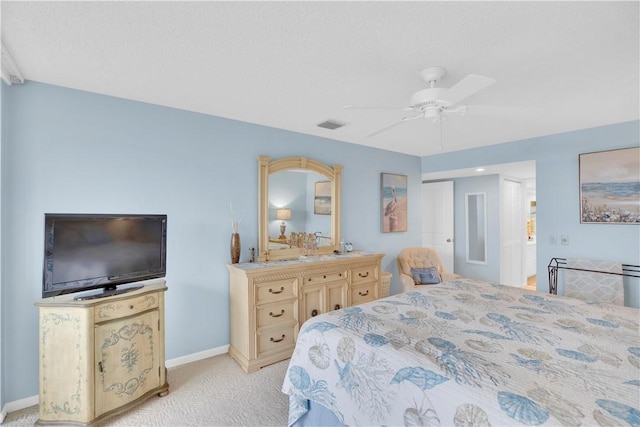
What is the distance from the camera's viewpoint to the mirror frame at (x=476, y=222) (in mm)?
5383

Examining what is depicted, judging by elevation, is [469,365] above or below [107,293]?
below

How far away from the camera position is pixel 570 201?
138 inches

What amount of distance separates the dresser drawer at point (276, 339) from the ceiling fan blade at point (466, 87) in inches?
95.4

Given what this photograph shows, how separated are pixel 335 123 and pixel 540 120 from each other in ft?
7.03

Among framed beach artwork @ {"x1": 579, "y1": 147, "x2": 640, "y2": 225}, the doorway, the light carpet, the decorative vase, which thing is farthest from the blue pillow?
the decorative vase

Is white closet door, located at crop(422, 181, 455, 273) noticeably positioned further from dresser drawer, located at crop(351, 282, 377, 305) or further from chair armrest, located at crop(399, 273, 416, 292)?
dresser drawer, located at crop(351, 282, 377, 305)

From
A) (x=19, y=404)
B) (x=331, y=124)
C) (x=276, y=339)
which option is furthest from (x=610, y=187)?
(x=19, y=404)

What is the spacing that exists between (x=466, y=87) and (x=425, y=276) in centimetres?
305

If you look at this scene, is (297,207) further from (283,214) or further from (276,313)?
(276,313)

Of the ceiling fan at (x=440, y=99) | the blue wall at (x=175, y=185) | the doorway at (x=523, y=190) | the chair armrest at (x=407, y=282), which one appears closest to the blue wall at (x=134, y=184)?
the blue wall at (x=175, y=185)

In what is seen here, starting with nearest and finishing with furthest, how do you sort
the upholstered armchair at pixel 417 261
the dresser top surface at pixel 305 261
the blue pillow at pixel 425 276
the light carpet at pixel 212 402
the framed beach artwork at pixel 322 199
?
the light carpet at pixel 212 402, the dresser top surface at pixel 305 261, the framed beach artwork at pixel 322 199, the blue pillow at pixel 425 276, the upholstered armchair at pixel 417 261

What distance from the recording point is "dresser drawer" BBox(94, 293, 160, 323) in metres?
2.00

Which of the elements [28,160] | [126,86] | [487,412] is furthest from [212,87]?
[487,412]

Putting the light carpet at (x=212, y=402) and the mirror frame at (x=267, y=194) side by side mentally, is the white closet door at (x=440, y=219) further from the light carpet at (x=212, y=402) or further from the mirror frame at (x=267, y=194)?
the light carpet at (x=212, y=402)
